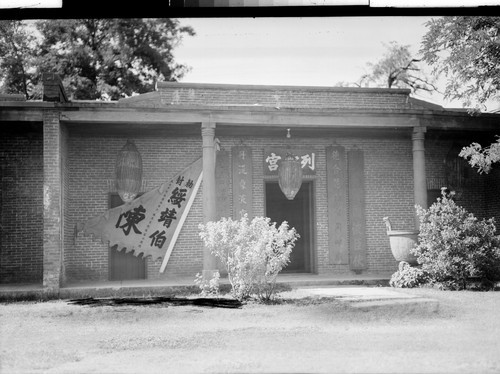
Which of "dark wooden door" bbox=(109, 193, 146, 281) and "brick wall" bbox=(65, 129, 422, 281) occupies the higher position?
"brick wall" bbox=(65, 129, 422, 281)

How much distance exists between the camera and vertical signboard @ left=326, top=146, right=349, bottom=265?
488 inches

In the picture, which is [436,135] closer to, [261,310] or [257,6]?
[261,310]

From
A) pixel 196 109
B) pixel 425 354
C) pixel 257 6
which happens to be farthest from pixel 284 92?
pixel 257 6

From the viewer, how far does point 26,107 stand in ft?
34.2

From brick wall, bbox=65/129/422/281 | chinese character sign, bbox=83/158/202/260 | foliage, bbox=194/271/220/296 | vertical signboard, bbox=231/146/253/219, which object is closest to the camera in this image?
foliage, bbox=194/271/220/296

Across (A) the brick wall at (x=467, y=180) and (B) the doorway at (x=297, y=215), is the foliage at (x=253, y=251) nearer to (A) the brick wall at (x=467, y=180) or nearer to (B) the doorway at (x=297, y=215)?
(B) the doorway at (x=297, y=215)

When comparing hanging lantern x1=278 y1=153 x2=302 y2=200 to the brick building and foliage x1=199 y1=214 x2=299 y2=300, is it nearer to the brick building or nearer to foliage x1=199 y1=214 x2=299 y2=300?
the brick building

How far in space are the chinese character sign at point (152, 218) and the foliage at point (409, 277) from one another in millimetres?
4463

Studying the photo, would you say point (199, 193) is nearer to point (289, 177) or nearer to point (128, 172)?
point (128, 172)

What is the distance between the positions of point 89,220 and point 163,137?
2318 millimetres

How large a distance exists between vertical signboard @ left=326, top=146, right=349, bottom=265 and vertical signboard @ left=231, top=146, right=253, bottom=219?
1.76m

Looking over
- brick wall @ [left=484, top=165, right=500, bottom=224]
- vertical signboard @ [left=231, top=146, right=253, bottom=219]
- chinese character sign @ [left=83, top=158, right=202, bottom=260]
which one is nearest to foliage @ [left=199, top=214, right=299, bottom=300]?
chinese character sign @ [left=83, top=158, right=202, bottom=260]

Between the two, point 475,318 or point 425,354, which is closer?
point 425,354

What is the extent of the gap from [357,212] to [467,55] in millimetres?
4210
